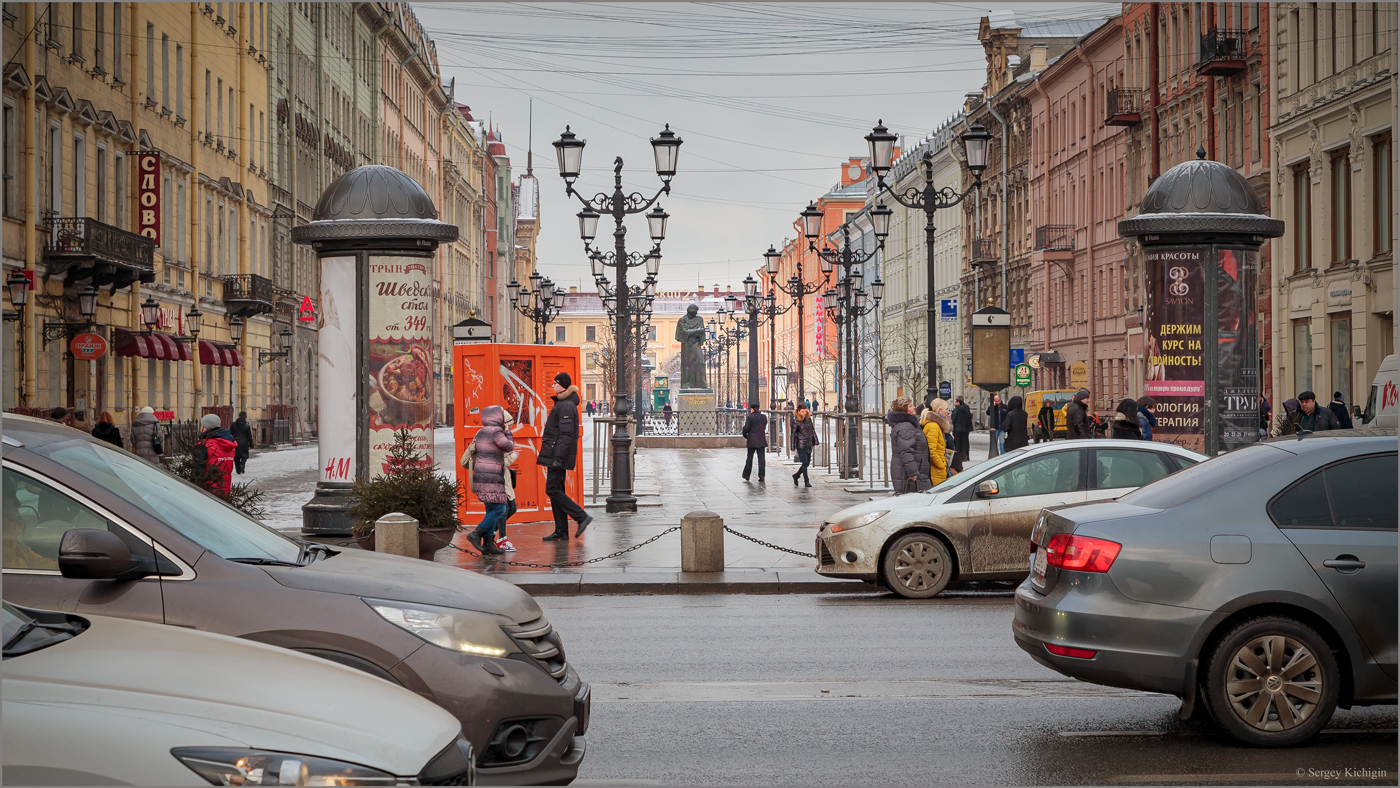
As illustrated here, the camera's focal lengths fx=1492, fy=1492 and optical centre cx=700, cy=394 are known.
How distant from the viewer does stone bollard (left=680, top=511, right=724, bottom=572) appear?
16.2 meters

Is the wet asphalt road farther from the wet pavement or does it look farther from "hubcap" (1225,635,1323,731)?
the wet pavement

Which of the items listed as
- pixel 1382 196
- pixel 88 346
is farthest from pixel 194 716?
pixel 1382 196

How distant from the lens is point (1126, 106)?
183 ft

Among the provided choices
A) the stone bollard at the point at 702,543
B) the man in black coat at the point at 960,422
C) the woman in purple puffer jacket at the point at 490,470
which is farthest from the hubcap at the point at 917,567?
the man in black coat at the point at 960,422

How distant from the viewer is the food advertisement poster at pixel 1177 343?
18.5 meters

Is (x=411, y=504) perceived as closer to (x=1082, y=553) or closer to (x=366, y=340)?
(x=366, y=340)

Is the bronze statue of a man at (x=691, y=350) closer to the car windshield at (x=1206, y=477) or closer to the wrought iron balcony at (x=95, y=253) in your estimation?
the wrought iron balcony at (x=95, y=253)

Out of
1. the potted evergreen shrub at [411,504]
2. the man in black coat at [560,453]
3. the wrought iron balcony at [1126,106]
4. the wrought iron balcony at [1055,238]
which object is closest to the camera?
the potted evergreen shrub at [411,504]

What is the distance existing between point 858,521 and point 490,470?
5.02m

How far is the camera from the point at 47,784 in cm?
385

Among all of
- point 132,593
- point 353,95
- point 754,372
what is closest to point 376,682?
point 132,593

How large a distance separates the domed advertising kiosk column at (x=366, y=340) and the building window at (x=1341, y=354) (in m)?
25.2

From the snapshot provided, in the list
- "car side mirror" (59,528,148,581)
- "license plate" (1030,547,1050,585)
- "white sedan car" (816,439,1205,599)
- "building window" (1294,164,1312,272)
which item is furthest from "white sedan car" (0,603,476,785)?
"building window" (1294,164,1312,272)

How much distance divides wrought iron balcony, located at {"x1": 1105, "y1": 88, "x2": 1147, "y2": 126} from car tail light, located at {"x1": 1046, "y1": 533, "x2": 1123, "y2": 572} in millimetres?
49878
